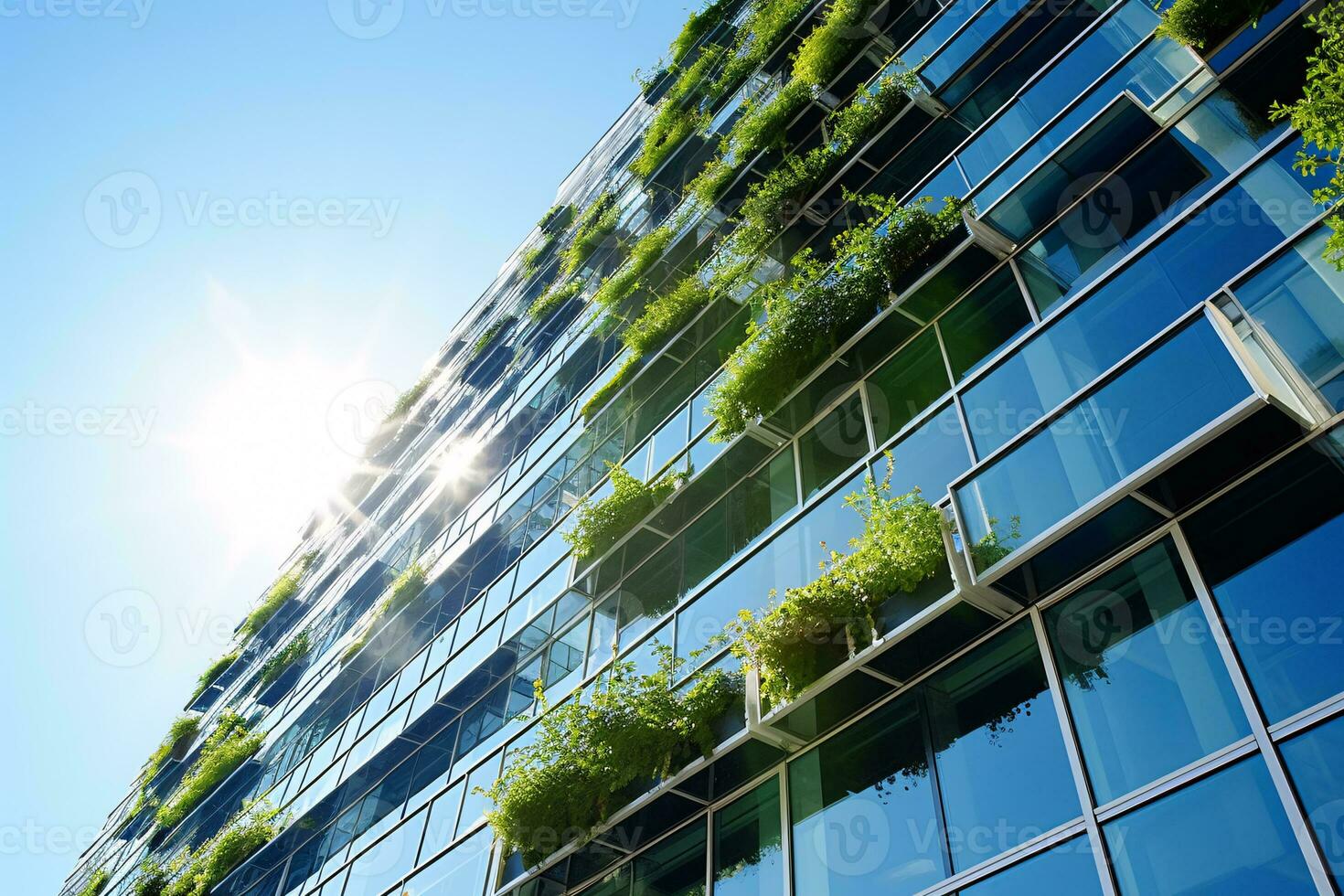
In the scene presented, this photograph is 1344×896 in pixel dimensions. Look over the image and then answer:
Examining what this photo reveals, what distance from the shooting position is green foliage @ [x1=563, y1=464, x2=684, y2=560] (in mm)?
13992

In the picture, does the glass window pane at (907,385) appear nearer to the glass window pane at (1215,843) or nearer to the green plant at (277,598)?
the glass window pane at (1215,843)

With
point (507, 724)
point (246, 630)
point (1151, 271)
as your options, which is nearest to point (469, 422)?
point (507, 724)

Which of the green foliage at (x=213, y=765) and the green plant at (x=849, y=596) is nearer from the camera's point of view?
the green plant at (x=849, y=596)

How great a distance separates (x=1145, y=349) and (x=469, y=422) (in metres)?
24.6

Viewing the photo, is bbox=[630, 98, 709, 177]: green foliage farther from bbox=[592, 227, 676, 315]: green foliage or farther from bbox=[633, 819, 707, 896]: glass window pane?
bbox=[633, 819, 707, 896]: glass window pane

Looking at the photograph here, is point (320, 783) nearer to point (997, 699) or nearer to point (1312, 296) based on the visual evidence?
point (997, 699)

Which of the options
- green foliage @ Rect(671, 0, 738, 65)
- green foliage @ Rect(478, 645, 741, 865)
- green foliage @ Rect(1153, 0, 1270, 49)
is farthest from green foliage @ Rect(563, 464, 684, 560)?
green foliage @ Rect(671, 0, 738, 65)

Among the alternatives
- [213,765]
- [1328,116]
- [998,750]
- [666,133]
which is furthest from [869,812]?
[213,765]

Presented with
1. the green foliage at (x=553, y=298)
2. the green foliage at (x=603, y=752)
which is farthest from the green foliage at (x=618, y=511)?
the green foliage at (x=553, y=298)

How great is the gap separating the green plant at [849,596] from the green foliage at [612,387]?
934 cm

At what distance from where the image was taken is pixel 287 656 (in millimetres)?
31938

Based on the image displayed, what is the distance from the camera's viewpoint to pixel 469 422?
29594 millimetres

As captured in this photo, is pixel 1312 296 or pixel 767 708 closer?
pixel 1312 296

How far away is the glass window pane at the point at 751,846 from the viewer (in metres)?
8.65
